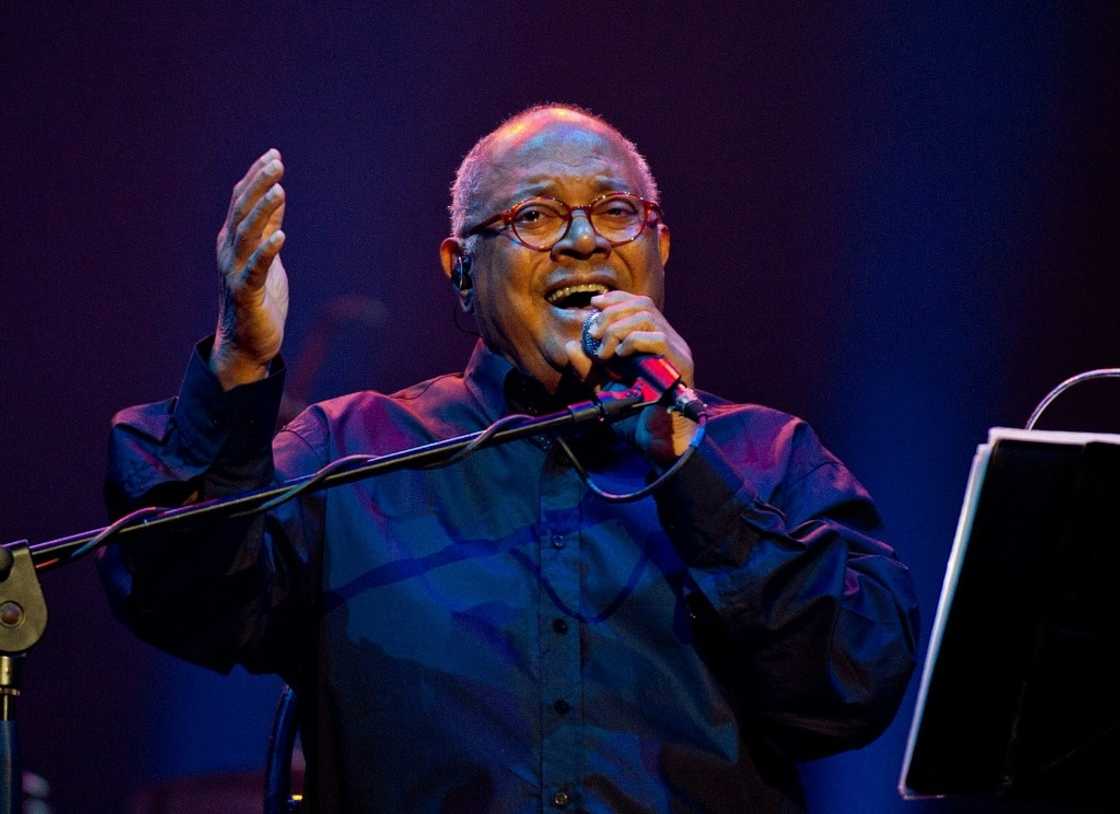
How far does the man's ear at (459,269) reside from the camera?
9.04 feet

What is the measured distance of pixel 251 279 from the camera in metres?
1.88

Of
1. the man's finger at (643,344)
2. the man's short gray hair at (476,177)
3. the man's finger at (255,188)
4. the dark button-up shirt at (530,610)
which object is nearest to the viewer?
the man's finger at (255,188)

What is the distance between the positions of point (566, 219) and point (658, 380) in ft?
2.51

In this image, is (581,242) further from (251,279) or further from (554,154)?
(251,279)

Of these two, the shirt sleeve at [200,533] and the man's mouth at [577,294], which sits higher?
the man's mouth at [577,294]

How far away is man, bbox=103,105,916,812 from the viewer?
205cm

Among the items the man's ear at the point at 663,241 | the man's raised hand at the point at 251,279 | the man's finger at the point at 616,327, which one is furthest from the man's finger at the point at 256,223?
the man's ear at the point at 663,241

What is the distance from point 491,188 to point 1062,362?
4.91 ft

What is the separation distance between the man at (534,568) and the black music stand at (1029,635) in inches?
12.2

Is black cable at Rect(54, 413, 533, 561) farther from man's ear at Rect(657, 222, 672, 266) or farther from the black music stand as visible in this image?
man's ear at Rect(657, 222, 672, 266)

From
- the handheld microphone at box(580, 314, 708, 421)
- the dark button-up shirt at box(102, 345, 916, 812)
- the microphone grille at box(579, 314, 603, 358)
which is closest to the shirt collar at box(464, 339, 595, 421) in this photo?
the dark button-up shirt at box(102, 345, 916, 812)

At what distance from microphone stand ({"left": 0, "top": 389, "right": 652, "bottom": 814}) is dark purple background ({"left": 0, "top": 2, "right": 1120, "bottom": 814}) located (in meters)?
1.66

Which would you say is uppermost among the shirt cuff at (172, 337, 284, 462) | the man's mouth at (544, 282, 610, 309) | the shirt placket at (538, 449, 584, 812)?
the man's mouth at (544, 282, 610, 309)

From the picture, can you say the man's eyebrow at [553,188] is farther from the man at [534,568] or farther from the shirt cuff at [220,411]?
the shirt cuff at [220,411]
